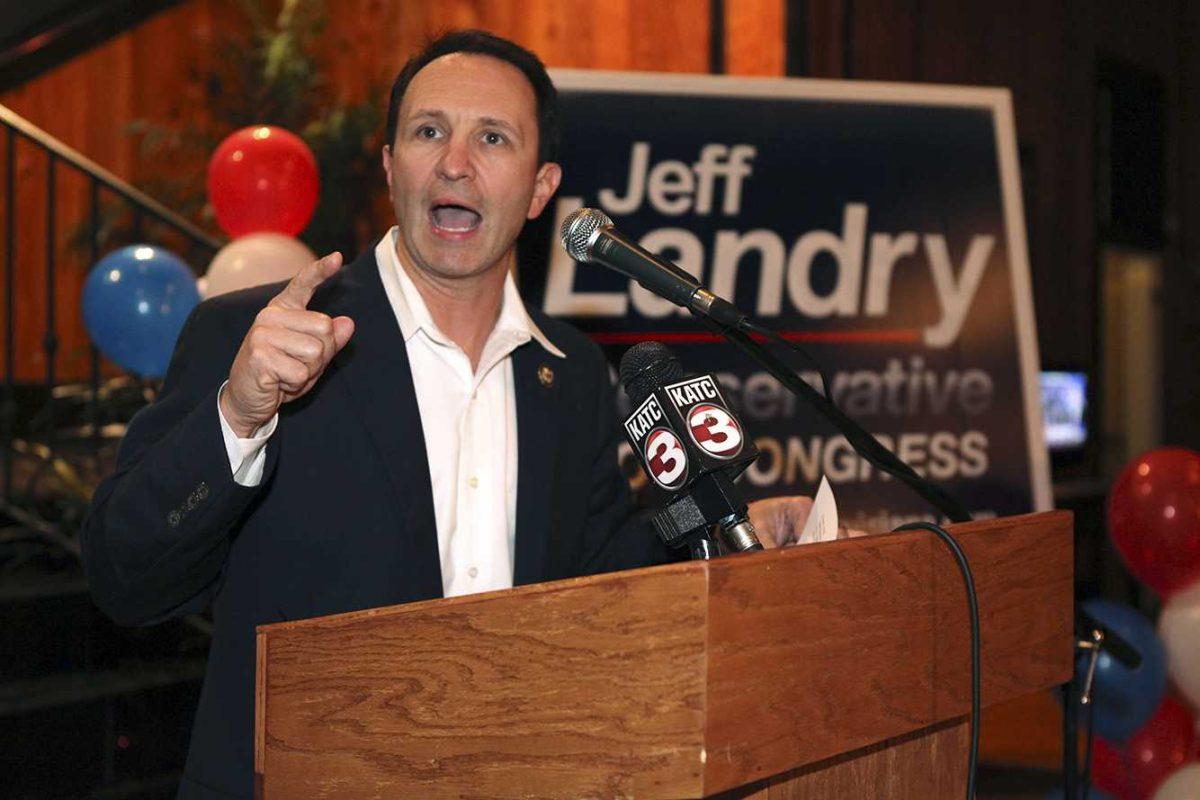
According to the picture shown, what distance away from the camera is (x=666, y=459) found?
3.84ft

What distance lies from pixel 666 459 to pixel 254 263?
2.18 metres

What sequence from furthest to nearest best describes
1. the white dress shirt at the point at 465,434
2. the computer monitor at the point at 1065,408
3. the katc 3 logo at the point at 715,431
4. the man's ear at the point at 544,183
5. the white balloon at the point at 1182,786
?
the computer monitor at the point at 1065,408 → the white balloon at the point at 1182,786 → the man's ear at the point at 544,183 → the white dress shirt at the point at 465,434 → the katc 3 logo at the point at 715,431

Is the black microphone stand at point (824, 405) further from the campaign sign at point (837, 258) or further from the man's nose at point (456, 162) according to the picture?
the campaign sign at point (837, 258)

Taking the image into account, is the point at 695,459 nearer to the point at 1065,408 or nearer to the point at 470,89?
the point at 470,89

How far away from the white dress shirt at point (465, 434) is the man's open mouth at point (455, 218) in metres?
0.10

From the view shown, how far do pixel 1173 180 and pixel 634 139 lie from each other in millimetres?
4957

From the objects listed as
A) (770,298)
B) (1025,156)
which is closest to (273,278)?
(770,298)

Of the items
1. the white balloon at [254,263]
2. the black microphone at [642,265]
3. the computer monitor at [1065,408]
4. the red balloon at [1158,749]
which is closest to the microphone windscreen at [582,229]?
the black microphone at [642,265]

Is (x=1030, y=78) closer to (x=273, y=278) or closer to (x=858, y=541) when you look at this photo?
(x=273, y=278)

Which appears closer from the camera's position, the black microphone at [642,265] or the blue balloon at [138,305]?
the black microphone at [642,265]

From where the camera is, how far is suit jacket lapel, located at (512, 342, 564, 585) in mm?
1753

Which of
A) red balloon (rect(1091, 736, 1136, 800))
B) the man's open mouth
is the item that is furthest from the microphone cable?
red balloon (rect(1091, 736, 1136, 800))

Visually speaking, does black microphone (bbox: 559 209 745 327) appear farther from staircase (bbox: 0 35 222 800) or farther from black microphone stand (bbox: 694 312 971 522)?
staircase (bbox: 0 35 222 800)

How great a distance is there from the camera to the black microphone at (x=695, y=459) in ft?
3.81
